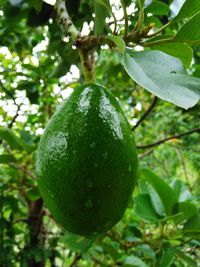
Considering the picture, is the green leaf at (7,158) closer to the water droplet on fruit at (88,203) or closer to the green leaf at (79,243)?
the green leaf at (79,243)

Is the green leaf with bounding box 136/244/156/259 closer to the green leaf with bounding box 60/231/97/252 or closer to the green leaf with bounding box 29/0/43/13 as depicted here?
the green leaf with bounding box 60/231/97/252

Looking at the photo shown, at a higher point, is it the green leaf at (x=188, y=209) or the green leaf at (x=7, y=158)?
the green leaf at (x=7, y=158)

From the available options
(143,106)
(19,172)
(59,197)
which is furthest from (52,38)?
(143,106)

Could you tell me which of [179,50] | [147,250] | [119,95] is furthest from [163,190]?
[119,95]

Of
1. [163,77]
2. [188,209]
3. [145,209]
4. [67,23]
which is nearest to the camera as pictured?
[163,77]

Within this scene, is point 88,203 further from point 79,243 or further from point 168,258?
point 79,243

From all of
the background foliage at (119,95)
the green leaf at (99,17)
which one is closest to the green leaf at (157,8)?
Result: the background foliage at (119,95)
